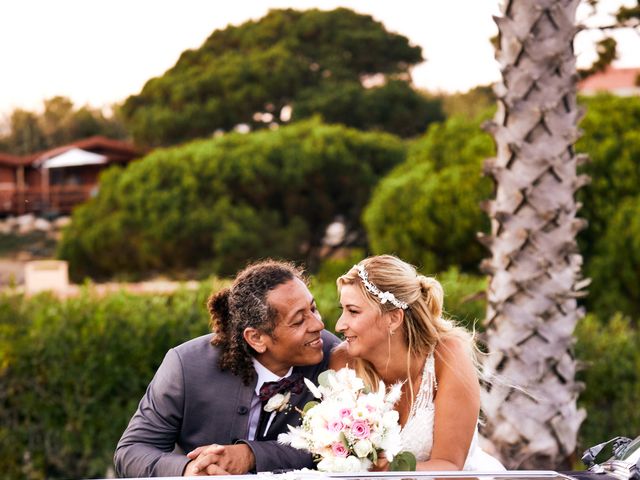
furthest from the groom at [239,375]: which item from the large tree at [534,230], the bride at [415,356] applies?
the large tree at [534,230]

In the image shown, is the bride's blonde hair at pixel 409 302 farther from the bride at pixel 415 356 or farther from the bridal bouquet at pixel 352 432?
the bridal bouquet at pixel 352 432

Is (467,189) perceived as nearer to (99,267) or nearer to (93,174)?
(99,267)

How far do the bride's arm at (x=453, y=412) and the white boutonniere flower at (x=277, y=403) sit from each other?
1.80 ft

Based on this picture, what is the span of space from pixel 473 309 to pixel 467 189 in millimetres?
5018

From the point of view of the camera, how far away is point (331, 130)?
76.1ft

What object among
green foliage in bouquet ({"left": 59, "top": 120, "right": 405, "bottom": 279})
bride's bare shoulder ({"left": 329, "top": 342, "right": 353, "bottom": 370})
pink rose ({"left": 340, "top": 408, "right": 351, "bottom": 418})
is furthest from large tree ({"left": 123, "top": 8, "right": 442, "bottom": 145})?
pink rose ({"left": 340, "top": 408, "right": 351, "bottom": 418})

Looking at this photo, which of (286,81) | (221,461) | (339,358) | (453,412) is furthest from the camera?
(286,81)

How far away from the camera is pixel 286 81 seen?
2980cm

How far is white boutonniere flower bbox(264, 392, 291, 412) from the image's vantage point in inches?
144

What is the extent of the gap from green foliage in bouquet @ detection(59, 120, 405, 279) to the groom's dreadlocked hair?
1781 centimetres

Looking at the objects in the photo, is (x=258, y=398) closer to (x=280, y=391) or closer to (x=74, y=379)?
(x=280, y=391)

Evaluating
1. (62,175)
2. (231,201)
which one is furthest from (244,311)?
(62,175)

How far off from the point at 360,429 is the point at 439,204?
9363 millimetres

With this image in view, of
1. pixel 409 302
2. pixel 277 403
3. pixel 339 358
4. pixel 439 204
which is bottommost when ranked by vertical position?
pixel 439 204
